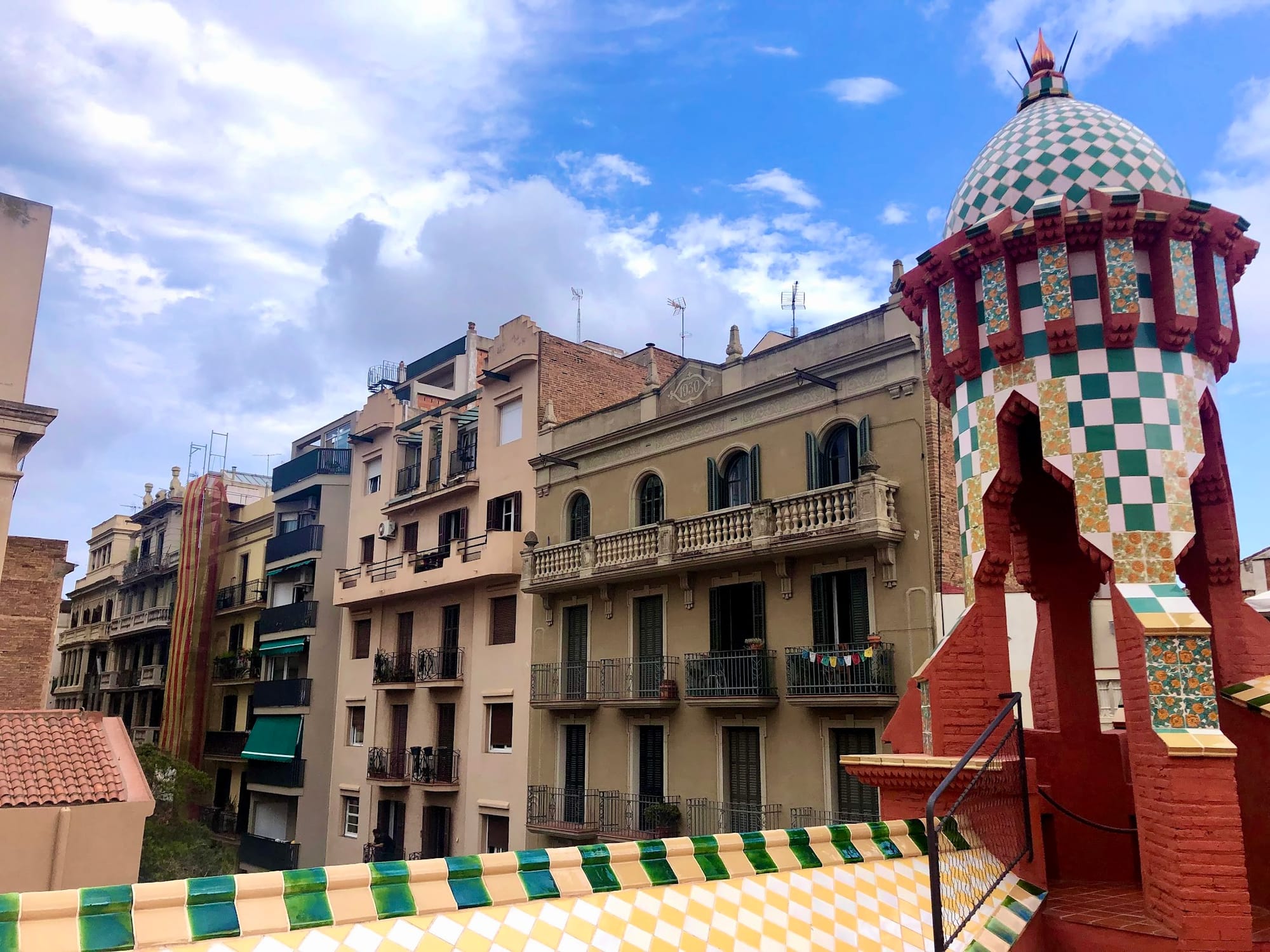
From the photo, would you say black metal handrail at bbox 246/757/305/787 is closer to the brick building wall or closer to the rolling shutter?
the brick building wall

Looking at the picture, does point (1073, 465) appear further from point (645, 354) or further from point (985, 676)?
point (645, 354)

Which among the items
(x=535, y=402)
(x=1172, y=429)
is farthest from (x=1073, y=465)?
(x=535, y=402)

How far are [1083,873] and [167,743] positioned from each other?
4172 cm

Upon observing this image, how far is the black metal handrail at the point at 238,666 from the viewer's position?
38406mm

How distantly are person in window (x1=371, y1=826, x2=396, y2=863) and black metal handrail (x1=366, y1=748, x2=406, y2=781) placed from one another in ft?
5.53

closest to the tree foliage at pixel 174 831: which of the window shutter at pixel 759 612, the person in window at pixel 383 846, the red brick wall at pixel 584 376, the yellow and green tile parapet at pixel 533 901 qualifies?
the person in window at pixel 383 846

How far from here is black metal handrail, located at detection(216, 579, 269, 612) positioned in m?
39.7

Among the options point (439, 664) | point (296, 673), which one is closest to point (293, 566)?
point (296, 673)

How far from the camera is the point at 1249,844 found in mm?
6254

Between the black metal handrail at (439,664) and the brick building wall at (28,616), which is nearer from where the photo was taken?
the brick building wall at (28,616)

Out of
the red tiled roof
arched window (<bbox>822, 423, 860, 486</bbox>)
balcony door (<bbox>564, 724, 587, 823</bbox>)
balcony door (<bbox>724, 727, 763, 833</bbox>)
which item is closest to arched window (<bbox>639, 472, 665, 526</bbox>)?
arched window (<bbox>822, 423, 860, 486</bbox>)

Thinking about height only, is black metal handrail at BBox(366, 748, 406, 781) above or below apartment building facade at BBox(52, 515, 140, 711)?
below

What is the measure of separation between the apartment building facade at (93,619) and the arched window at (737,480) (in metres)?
41.4

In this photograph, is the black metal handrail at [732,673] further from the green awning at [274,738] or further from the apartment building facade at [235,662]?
the apartment building facade at [235,662]
